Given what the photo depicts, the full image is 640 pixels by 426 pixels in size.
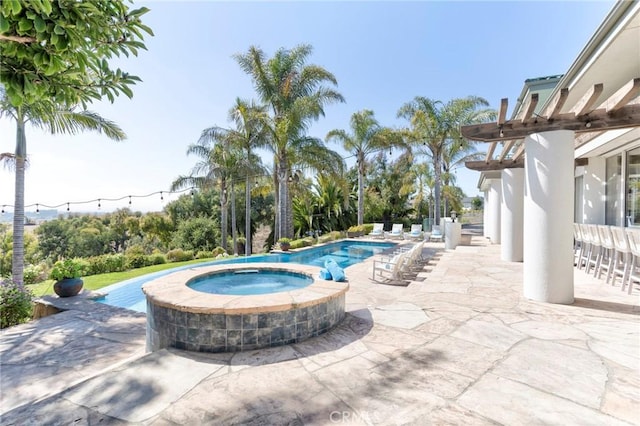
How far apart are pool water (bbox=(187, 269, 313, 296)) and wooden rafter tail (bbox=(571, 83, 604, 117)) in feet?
19.4

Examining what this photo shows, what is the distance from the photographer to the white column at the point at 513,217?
31.1 ft

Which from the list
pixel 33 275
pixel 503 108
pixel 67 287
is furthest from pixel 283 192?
pixel 503 108

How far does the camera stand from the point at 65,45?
2113mm

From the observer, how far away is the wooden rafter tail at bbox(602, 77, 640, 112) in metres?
4.10

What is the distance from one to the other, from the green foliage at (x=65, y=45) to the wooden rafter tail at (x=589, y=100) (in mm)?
6117

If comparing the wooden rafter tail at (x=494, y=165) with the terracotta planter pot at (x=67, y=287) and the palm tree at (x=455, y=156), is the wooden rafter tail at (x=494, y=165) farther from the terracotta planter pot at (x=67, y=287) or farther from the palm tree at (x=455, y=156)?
the terracotta planter pot at (x=67, y=287)

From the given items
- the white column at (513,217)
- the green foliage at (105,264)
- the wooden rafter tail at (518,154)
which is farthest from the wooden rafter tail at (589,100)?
the green foliage at (105,264)

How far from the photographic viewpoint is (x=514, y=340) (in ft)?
13.0

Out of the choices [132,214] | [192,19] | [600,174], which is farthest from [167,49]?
[132,214]

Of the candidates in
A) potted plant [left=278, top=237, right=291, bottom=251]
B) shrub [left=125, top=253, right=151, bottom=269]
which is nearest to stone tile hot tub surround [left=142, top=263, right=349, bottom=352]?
potted plant [left=278, top=237, right=291, bottom=251]

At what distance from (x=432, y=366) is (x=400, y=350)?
0.49m

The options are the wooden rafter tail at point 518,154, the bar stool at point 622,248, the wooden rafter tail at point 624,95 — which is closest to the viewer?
the wooden rafter tail at point 624,95

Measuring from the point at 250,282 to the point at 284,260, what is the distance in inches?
246

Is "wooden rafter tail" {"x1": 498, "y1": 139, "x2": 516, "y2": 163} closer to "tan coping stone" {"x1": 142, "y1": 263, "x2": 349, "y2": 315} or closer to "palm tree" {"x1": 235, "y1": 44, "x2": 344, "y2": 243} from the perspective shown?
"tan coping stone" {"x1": 142, "y1": 263, "x2": 349, "y2": 315}
